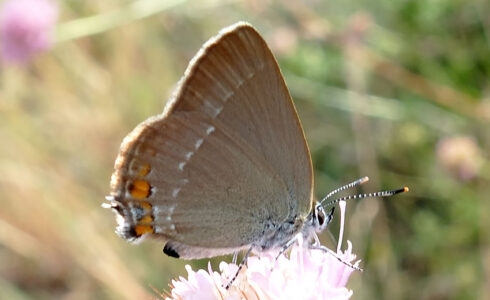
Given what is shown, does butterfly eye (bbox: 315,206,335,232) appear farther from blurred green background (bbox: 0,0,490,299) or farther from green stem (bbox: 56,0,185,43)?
green stem (bbox: 56,0,185,43)

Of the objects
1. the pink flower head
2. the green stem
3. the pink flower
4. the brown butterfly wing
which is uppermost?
the pink flower

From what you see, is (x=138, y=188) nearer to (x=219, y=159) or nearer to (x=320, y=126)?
(x=219, y=159)

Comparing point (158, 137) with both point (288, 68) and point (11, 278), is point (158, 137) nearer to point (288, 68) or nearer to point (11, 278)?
point (288, 68)

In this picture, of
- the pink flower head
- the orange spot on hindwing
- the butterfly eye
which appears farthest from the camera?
the butterfly eye

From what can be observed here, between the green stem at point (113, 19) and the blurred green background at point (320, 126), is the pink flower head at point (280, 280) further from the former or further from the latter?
the green stem at point (113, 19)

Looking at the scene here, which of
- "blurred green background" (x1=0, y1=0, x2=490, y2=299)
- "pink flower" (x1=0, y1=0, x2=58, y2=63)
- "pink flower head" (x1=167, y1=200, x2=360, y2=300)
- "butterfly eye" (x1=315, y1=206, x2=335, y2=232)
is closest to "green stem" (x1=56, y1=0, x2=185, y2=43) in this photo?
"blurred green background" (x1=0, y1=0, x2=490, y2=299)

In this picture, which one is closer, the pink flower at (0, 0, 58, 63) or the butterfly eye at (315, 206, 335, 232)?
the butterfly eye at (315, 206, 335, 232)

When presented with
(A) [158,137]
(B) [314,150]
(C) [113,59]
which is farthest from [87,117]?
(A) [158,137]

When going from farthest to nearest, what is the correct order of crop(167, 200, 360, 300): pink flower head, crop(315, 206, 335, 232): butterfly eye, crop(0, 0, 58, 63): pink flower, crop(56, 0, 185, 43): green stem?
crop(0, 0, 58, 63): pink flower
crop(56, 0, 185, 43): green stem
crop(315, 206, 335, 232): butterfly eye
crop(167, 200, 360, 300): pink flower head

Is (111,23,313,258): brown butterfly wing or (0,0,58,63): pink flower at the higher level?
(0,0,58,63): pink flower
